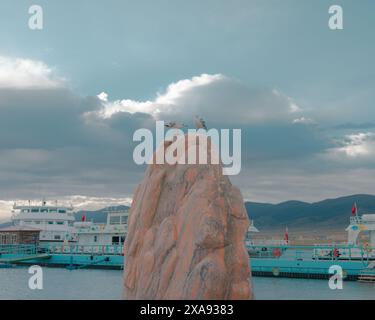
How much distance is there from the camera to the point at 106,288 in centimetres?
4522

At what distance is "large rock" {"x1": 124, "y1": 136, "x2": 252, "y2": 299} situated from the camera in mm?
11789

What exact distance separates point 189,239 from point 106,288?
35.1m

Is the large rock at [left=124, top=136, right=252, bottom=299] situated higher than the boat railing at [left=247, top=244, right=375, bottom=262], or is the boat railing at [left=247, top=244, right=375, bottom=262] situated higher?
the large rock at [left=124, top=136, right=252, bottom=299]

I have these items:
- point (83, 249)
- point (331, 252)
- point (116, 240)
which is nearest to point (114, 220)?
point (116, 240)

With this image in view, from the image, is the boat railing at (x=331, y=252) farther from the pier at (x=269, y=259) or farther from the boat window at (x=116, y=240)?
the boat window at (x=116, y=240)

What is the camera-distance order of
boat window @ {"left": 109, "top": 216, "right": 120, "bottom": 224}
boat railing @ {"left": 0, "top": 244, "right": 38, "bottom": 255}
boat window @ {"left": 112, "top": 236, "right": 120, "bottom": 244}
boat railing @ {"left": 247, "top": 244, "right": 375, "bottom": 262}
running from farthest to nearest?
boat window @ {"left": 109, "top": 216, "right": 120, "bottom": 224}
boat window @ {"left": 112, "top": 236, "right": 120, "bottom": 244}
boat railing @ {"left": 0, "top": 244, "right": 38, "bottom": 255}
boat railing @ {"left": 247, "top": 244, "right": 375, "bottom": 262}

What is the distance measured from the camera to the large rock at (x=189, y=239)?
38.7ft

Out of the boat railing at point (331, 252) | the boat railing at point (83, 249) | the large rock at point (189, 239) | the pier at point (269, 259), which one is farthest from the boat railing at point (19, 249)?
the large rock at point (189, 239)

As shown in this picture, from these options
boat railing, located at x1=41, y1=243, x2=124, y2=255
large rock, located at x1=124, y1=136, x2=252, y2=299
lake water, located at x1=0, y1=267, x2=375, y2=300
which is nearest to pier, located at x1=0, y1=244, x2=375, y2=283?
boat railing, located at x1=41, y1=243, x2=124, y2=255

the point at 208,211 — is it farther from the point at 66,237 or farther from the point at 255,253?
the point at 66,237

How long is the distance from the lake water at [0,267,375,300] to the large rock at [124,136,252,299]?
26.1m

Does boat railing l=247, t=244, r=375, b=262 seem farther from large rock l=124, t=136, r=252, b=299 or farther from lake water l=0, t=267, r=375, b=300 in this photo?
large rock l=124, t=136, r=252, b=299
